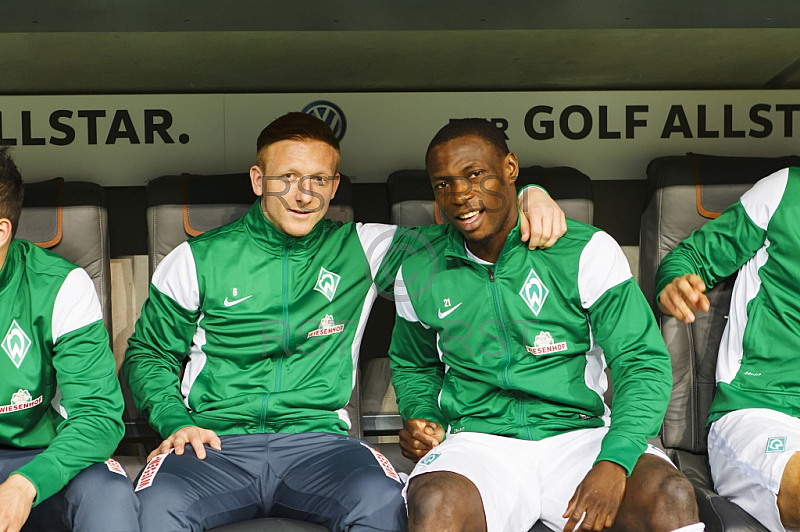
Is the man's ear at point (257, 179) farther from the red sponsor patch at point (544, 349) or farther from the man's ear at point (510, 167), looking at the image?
the red sponsor patch at point (544, 349)

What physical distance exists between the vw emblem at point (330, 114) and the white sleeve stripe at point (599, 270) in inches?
36.5

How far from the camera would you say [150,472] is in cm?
180

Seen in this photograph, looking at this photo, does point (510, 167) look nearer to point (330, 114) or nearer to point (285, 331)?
point (285, 331)

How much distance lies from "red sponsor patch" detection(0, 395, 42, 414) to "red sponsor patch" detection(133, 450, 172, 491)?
0.28 metres

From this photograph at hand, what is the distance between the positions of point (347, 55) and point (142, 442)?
1.23 metres

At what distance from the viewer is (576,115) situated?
2.63 metres

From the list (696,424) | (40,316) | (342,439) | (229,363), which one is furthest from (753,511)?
(40,316)

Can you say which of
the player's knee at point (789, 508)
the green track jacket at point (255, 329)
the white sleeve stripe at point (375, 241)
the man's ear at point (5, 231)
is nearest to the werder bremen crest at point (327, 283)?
the green track jacket at point (255, 329)

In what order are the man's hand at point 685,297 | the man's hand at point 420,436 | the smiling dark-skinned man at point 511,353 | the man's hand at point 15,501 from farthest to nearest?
the man's hand at point 420,436, the man's hand at point 685,297, the smiling dark-skinned man at point 511,353, the man's hand at point 15,501

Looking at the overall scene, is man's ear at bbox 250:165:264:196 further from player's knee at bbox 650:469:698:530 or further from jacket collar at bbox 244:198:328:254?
player's knee at bbox 650:469:698:530

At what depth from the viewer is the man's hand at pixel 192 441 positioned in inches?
73.7

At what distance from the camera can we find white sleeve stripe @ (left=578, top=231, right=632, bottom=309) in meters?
1.93

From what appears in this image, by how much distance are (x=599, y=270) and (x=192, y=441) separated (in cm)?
98

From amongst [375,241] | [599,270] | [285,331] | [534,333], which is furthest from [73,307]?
[599,270]
